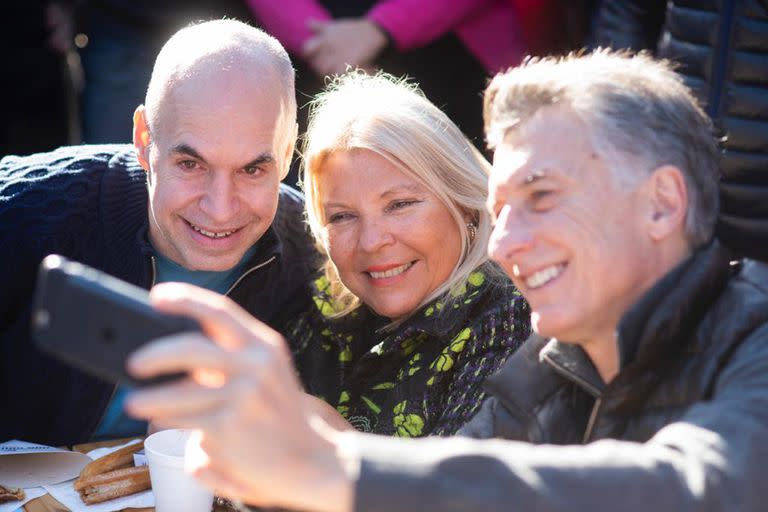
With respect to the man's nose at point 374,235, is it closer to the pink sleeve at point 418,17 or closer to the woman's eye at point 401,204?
the woman's eye at point 401,204

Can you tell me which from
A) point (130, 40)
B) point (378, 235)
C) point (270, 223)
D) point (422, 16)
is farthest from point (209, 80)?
point (130, 40)

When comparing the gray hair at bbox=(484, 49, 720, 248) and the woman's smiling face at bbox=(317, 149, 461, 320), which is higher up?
the gray hair at bbox=(484, 49, 720, 248)

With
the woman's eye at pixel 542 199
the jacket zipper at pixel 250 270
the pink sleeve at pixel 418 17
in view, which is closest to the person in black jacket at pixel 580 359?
the woman's eye at pixel 542 199

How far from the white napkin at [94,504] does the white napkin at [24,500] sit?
Answer: 0.02 metres

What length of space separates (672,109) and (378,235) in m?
1.12

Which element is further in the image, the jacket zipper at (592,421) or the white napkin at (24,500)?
the white napkin at (24,500)

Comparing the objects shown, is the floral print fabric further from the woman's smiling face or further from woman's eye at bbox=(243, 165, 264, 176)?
woman's eye at bbox=(243, 165, 264, 176)

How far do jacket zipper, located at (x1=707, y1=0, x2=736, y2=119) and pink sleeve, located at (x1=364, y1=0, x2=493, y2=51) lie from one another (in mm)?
1068

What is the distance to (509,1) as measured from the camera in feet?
12.5

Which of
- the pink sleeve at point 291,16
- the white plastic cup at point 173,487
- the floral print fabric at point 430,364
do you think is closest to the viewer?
the white plastic cup at point 173,487

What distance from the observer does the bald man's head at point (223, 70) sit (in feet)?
8.74

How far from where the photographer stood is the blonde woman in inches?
94.3

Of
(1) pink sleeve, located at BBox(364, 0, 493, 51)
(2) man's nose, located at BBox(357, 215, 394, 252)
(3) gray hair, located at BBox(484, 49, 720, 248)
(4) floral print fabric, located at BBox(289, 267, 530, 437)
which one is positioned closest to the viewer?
(3) gray hair, located at BBox(484, 49, 720, 248)

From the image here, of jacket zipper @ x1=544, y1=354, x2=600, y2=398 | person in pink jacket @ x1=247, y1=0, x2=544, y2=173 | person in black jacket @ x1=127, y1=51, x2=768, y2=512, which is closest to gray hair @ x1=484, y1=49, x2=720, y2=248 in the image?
person in black jacket @ x1=127, y1=51, x2=768, y2=512
